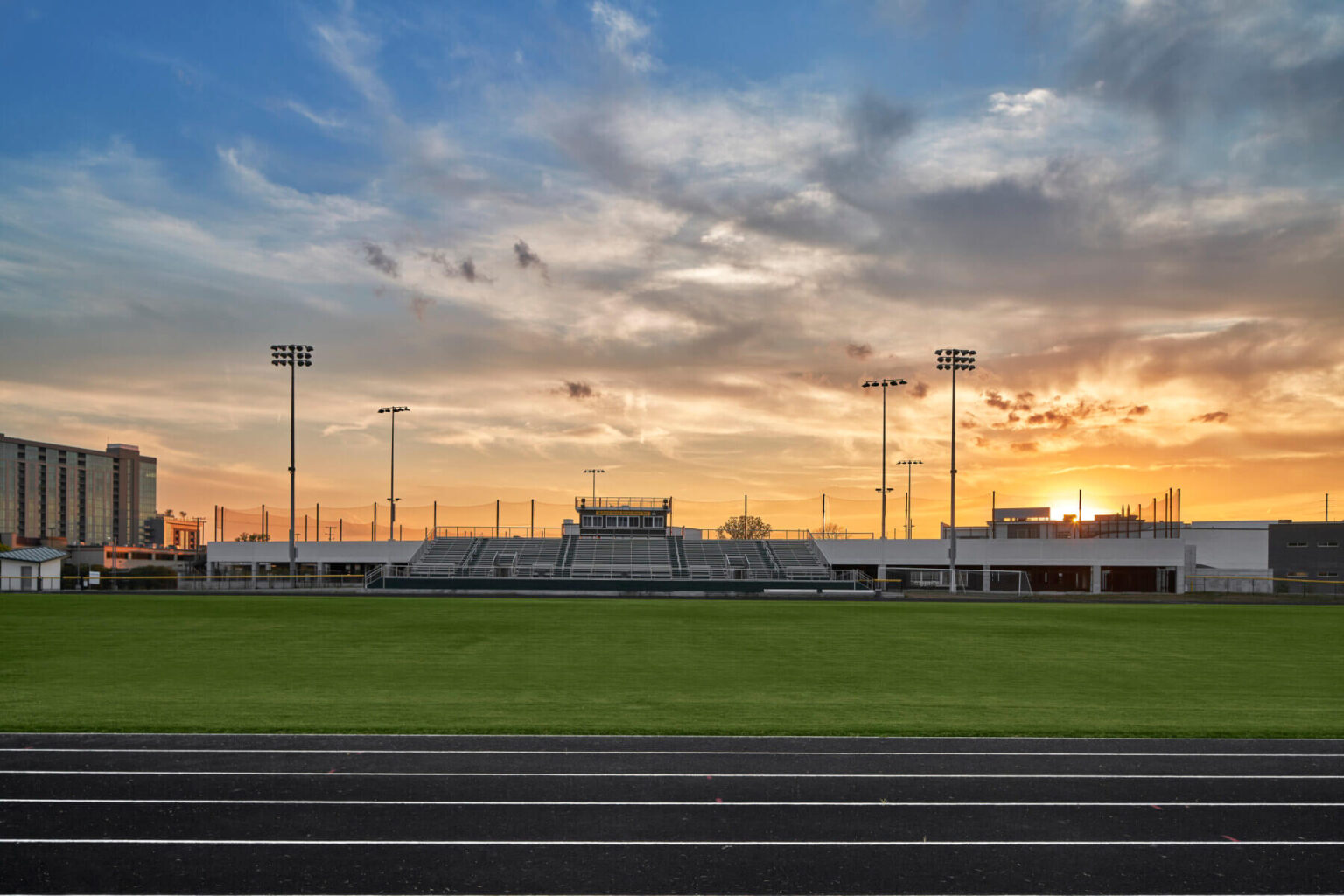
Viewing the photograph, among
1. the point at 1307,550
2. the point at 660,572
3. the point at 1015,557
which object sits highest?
the point at 1307,550

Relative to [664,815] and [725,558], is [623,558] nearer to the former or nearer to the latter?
[725,558]

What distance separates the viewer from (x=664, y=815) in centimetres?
1047

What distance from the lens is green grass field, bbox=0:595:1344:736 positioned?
616 inches

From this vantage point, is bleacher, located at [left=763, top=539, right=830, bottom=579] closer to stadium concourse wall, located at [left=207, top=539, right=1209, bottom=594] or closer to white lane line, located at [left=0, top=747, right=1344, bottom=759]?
stadium concourse wall, located at [left=207, top=539, right=1209, bottom=594]

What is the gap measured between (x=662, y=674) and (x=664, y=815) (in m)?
11.0

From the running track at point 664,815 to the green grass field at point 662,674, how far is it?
137 cm

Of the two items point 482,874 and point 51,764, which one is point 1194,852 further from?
point 51,764

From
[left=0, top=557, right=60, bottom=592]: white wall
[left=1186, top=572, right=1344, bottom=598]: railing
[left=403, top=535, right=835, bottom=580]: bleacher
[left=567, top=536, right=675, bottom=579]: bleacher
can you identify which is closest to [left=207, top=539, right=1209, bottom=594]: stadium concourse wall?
[left=1186, top=572, right=1344, bottom=598]: railing

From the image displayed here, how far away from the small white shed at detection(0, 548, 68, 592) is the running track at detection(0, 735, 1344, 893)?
50945mm

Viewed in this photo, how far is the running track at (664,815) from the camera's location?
8.69 metres

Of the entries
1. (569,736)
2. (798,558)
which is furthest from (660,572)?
(569,736)

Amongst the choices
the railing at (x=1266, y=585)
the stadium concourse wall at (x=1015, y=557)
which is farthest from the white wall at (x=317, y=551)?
the railing at (x=1266, y=585)

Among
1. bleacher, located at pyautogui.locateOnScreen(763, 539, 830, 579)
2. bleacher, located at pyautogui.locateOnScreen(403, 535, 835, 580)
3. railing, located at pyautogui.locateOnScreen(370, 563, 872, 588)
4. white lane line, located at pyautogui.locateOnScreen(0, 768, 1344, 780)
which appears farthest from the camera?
bleacher, located at pyautogui.locateOnScreen(763, 539, 830, 579)

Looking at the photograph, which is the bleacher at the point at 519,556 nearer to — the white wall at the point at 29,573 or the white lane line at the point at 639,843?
the white wall at the point at 29,573
